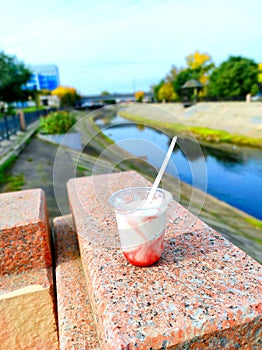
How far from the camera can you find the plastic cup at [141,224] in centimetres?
127

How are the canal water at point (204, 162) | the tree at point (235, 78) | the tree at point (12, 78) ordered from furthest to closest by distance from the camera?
1. the tree at point (235, 78)
2. the tree at point (12, 78)
3. the canal water at point (204, 162)

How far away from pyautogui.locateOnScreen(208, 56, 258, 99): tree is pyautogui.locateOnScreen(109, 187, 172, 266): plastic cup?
86.3 feet

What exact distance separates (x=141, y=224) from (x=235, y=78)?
28163 millimetres

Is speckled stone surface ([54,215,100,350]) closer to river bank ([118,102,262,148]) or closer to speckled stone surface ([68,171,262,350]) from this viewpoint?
speckled stone surface ([68,171,262,350])

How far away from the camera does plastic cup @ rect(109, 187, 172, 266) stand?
1.27 m

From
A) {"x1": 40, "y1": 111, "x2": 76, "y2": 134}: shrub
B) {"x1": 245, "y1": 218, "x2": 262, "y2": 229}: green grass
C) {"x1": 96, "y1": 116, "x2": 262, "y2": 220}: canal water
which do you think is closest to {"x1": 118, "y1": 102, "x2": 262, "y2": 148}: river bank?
{"x1": 96, "y1": 116, "x2": 262, "y2": 220}: canal water

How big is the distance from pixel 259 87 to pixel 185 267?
2867 cm

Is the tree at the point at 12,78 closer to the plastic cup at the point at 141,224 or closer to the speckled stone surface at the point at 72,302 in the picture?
the speckled stone surface at the point at 72,302

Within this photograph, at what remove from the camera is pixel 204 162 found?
1609 millimetres

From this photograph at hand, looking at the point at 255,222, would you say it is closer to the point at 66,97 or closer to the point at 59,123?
the point at 59,123

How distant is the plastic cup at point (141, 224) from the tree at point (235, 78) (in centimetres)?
2630

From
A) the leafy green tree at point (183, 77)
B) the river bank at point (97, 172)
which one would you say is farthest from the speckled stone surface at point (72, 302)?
the leafy green tree at point (183, 77)

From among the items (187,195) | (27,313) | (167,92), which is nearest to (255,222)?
(187,195)

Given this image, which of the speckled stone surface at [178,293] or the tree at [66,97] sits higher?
the speckled stone surface at [178,293]
